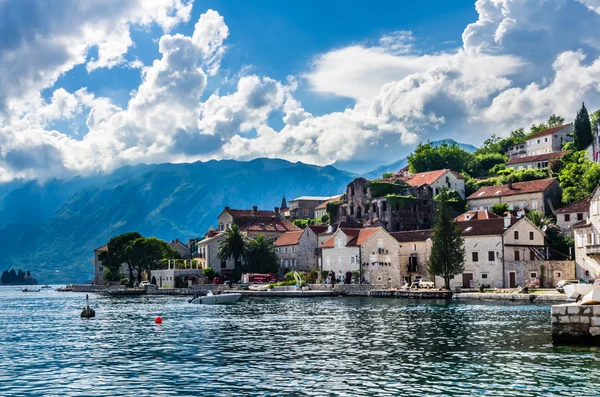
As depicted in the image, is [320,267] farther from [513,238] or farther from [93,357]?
[93,357]

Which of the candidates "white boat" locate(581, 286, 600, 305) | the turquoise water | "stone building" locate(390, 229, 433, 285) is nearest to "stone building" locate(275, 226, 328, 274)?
"stone building" locate(390, 229, 433, 285)

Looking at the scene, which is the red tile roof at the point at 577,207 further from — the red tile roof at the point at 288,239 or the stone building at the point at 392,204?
the red tile roof at the point at 288,239

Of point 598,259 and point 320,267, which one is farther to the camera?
point 320,267

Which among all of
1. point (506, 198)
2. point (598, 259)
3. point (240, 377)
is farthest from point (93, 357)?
point (506, 198)

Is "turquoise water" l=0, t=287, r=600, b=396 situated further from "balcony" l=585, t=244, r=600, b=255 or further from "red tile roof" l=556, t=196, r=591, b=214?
"red tile roof" l=556, t=196, r=591, b=214

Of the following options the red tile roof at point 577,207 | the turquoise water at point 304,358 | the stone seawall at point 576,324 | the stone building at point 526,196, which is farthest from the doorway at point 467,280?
the stone seawall at point 576,324

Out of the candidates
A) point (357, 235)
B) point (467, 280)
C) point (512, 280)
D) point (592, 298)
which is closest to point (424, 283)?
point (467, 280)

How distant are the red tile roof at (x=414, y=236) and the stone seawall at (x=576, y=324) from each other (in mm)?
72571

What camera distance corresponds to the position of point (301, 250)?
133875 millimetres

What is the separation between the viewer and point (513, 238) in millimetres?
97375

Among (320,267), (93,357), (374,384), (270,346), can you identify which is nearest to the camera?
(374,384)

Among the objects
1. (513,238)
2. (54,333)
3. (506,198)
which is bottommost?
(54,333)

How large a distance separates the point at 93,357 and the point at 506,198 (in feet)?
323

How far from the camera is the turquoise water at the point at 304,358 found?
28047 millimetres
